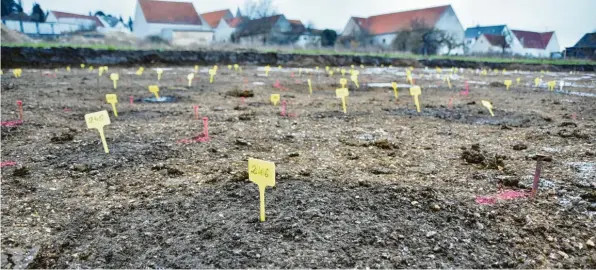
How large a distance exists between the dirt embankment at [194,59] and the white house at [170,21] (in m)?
24.5

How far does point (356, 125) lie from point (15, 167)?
426 centimetres

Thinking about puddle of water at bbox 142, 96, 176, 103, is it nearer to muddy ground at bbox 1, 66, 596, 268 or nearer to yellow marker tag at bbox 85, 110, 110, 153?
muddy ground at bbox 1, 66, 596, 268

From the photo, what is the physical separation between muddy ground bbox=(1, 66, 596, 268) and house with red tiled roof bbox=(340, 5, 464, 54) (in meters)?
42.7

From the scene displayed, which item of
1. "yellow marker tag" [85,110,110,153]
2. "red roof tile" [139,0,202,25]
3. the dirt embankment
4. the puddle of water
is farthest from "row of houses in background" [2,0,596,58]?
"yellow marker tag" [85,110,110,153]

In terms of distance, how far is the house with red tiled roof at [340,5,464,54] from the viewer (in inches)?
1930

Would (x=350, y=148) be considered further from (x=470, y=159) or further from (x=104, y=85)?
(x=104, y=85)

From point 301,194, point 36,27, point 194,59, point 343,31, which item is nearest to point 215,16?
point 343,31

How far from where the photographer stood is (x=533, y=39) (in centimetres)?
6081

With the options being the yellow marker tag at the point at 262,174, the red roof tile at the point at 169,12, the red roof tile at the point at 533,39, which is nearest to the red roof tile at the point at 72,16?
the red roof tile at the point at 169,12

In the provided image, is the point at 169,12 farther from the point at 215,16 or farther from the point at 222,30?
the point at 215,16

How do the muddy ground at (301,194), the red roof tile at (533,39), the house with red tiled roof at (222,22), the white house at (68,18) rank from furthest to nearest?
1. the white house at (68,18)
2. the red roof tile at (533,39)
3. the house with red tiled roof at (222,22)
4. the muddy ground at (301,194)

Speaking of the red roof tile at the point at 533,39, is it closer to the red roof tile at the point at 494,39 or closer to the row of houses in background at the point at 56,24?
the red roof tile at the point at 494,39

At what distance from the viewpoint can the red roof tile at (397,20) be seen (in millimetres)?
50062

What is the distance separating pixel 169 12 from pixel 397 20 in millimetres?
30093
